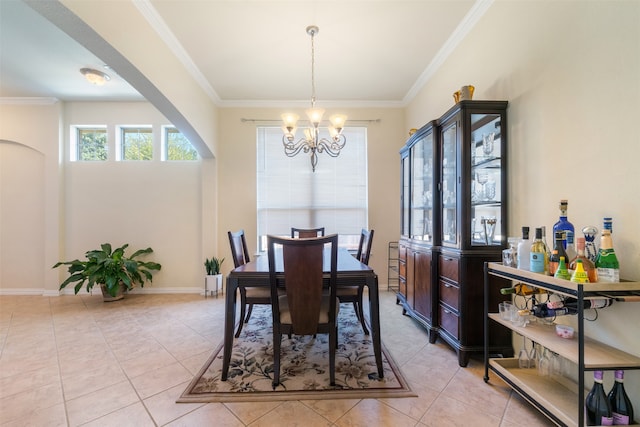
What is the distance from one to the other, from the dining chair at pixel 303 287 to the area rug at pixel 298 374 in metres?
0.12

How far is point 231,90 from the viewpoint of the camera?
11.9 ft

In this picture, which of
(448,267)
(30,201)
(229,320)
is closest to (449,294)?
(448,267)

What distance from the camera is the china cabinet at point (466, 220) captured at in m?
1.99

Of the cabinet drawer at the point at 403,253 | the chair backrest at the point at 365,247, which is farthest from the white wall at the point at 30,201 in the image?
the cabinet drawer at the point at 403,253

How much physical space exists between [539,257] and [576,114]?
87 cm

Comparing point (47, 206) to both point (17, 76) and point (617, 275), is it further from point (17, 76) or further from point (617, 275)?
point (617, 275)

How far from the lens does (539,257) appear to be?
4.75ft

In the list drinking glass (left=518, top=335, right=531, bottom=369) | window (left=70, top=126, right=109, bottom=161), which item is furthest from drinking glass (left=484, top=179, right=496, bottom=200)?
window (left=70, top=126, right=109, bottom=161)

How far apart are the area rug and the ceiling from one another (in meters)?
2.57

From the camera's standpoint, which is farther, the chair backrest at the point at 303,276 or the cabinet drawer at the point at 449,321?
the cabinet drawer at the point at 449,321

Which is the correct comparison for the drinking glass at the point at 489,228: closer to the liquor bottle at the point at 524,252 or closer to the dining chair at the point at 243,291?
the liquor bottle at the point at 524,252

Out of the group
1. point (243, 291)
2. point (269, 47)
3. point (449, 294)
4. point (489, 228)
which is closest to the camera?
point (489, 228)

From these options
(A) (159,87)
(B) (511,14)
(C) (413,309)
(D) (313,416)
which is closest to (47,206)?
(A) (159,87)

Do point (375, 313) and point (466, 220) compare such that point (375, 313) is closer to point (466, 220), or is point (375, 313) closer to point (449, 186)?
point (466, 220)
